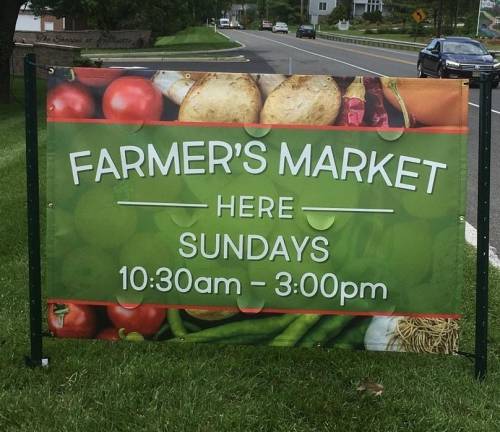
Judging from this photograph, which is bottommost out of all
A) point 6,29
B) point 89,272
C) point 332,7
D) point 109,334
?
point 109,334

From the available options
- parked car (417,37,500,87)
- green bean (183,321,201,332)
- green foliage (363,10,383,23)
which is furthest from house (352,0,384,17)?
green bean (183,321,201,332)

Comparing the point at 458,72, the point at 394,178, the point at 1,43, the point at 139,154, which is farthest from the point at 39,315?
the point at 458,72

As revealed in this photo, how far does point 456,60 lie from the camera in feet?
73.7

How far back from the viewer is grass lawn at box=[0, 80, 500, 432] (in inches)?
121

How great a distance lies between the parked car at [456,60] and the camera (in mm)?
22141

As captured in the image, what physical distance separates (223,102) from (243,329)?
3.47 feet

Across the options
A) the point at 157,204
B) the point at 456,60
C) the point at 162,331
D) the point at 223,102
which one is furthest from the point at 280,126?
the point at 456,60

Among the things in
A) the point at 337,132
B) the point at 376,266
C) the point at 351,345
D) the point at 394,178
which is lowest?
the point at 351,345

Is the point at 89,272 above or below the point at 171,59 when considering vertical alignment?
below

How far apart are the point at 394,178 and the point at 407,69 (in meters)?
29.2

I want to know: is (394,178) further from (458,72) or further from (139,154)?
(458,72)

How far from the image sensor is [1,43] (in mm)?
16672

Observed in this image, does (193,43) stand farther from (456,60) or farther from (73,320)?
(73,320)

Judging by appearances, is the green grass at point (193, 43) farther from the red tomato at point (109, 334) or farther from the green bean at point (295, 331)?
the green bean at point (295, 331)
